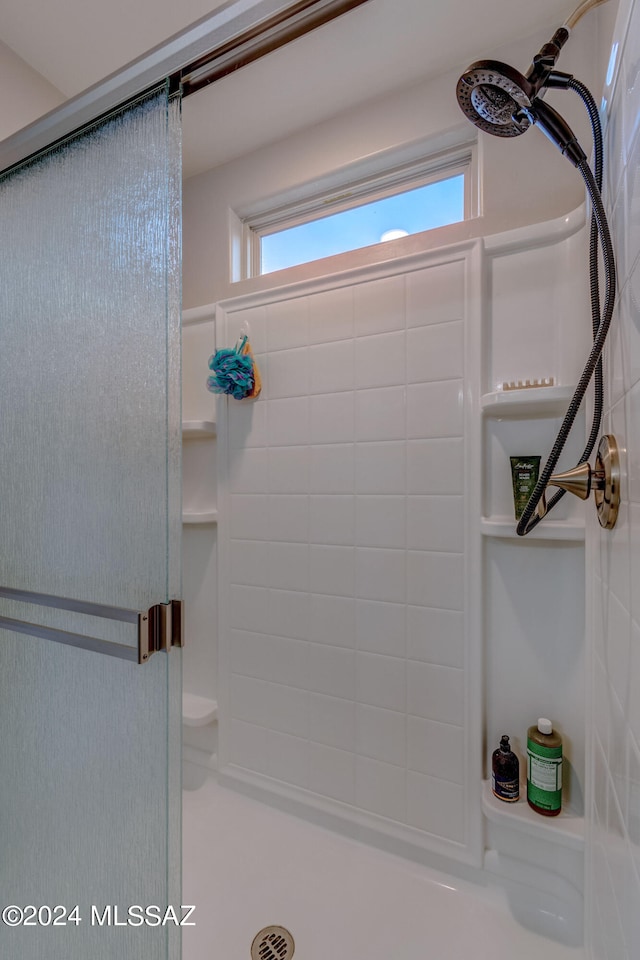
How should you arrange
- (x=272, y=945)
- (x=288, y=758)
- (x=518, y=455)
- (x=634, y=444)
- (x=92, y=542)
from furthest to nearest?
(x=288, y=758) < (x=518, y=455) < (x=272, y=945) < (x=92, y=542) < (x=634, y=444)

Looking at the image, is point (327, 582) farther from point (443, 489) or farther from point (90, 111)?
point (90, 111)

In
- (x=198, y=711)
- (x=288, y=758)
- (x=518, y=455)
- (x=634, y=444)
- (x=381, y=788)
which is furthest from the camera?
(x=198, y=711)

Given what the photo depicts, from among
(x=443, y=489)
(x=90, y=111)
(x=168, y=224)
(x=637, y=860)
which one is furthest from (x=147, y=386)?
(x=637, y=860)

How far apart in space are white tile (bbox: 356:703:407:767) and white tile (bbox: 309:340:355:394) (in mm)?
922

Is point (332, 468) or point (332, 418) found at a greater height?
point (332, 418)

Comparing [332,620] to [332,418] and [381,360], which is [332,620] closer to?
[332,418]

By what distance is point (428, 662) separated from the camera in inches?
46.9

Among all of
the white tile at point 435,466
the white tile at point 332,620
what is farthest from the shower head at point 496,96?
the white tile at point 332,620

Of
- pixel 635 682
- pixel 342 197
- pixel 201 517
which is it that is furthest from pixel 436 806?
pixel 342 197

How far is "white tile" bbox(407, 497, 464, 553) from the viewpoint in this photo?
3.82 feet

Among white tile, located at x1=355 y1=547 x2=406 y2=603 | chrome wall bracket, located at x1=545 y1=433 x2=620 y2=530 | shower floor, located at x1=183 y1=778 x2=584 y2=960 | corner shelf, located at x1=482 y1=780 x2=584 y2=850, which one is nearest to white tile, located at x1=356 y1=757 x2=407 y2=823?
shower floor, located at x1=183 y1=778 x2=584 y2=960

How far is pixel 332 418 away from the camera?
1332 millimetres

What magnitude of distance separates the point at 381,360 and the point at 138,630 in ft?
3.04

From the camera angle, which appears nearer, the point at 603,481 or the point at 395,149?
the point at 603,481
